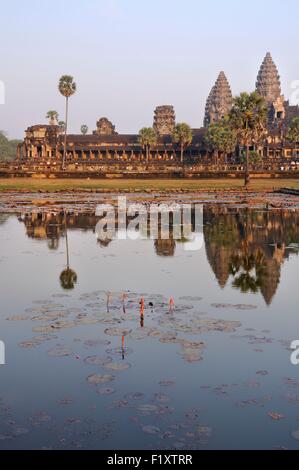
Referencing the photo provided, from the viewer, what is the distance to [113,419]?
345 inches

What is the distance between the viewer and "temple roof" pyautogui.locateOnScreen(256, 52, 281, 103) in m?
183

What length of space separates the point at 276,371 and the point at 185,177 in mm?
79884

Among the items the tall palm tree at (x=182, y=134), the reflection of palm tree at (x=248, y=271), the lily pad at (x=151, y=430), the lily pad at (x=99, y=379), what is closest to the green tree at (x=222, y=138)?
the tall palm tree at (x=182, y=134)

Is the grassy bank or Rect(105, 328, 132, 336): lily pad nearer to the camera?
Rect(105, 328, 132, 336): lily pad

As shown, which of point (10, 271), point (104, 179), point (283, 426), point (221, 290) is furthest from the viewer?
point (104, 179)

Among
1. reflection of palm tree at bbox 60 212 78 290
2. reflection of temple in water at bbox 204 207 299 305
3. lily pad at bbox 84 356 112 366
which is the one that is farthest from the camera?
reflection of temple in water at bbox 204 207 299 305

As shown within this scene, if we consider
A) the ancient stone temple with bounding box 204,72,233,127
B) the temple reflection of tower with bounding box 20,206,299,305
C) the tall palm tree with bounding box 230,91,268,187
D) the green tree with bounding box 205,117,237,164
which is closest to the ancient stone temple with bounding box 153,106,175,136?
the ancient stone temple with bounding box 204,72,233,127

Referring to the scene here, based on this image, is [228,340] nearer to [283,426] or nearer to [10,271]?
[283,426]

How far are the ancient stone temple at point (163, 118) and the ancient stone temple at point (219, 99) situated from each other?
18295 millimetres

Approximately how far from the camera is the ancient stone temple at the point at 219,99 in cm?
17850

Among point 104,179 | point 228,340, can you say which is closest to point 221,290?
point 228,340

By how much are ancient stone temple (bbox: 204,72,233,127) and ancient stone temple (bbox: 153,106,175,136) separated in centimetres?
1829

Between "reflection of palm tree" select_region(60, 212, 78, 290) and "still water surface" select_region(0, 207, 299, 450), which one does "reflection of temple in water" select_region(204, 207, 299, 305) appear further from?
"reflection of palm tree" select_region(60, 212, 78, 290)
